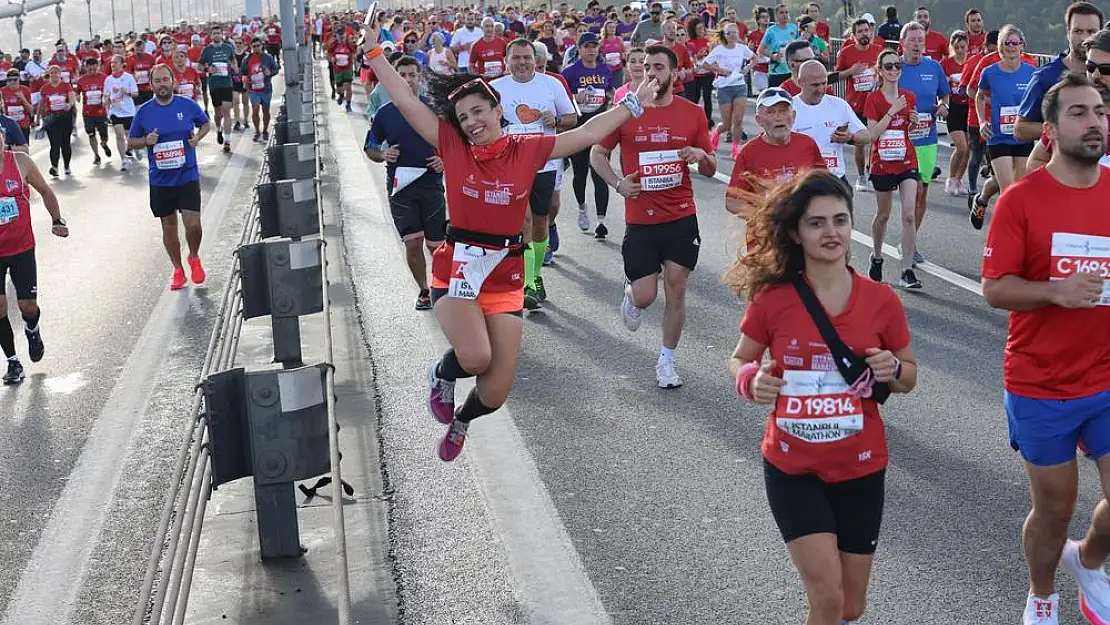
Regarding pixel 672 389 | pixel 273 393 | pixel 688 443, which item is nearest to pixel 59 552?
pixel 273 393

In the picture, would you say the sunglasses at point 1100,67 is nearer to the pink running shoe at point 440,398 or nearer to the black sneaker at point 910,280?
the black sneaker at point 910,280

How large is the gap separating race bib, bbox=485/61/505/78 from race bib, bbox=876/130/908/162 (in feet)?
39.3

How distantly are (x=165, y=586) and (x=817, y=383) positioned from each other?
6.33 ft

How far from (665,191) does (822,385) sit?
4620mm

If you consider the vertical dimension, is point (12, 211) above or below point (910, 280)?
above

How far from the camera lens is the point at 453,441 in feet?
23.4

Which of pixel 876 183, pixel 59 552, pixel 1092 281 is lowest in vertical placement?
pixel 59 552

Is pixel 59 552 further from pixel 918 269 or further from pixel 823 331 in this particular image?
pixel 918 269

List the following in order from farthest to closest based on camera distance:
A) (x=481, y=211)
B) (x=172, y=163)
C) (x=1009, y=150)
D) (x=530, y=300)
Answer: (x=172, y=163) → (x=1009, y=150) → (x=530, y=300) → (x=481, y=211)

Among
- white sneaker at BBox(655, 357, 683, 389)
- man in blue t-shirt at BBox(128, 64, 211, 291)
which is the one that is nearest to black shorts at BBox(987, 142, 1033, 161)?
white sneaker at BBox(655, 357, 683, 389)

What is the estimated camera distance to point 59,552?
6.70m

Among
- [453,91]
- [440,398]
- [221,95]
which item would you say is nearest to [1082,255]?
[453,91]

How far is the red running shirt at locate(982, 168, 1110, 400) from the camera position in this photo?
16.4 feet

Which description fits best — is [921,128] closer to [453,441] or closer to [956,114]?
[956,114]
